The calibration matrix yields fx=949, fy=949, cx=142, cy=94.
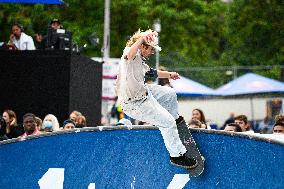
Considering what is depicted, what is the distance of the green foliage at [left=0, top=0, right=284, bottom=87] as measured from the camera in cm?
3028

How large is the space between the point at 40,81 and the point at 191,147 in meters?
6.82

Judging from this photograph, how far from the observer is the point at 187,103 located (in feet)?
93.7

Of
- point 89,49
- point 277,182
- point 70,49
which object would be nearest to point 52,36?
point 70,49

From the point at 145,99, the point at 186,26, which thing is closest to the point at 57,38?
the point at 145,99

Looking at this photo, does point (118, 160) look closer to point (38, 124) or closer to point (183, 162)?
point (183, 162)

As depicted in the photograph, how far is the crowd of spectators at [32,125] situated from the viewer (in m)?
12.2

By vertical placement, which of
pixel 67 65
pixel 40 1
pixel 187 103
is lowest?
pixel 187 103

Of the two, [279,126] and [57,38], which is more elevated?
→ [57,38]

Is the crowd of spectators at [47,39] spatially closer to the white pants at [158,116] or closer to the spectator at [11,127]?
the spectator at [11,127]

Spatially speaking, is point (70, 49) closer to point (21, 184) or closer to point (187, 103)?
point (21, 184)

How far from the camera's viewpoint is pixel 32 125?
12.2 meters

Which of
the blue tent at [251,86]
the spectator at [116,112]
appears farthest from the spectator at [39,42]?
the blue tent at [251,86]

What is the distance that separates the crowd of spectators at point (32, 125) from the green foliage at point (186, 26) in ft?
44.2

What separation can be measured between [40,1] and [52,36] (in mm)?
778
